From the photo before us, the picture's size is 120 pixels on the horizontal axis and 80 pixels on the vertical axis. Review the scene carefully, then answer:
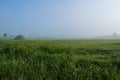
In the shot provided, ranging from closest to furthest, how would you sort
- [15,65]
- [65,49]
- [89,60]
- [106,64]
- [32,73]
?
[32,73]
[15,65]
[106,64]
[89,60]
[65,49]

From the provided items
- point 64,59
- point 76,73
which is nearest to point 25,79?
point 76,73

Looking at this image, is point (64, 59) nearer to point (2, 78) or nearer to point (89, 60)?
point (89, 60)

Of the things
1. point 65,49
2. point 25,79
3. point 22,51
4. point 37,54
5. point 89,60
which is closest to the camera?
point 25,79

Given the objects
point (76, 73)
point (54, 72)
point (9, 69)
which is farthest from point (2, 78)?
point (76, 73)

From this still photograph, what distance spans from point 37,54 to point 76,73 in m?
6.70

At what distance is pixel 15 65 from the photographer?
10.4 m

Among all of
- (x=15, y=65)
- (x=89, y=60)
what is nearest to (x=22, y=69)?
(x=15, y=65)

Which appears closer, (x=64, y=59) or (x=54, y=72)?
(x=54, y=72)

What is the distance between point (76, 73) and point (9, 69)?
131 inches

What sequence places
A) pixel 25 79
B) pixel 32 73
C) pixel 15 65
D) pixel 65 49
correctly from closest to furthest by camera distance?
pixel 25 79 → pixel 32 73 → pixel 15 65 → pixel 65 49

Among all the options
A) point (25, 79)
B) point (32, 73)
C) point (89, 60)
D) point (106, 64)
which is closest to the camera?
point (25, 79)

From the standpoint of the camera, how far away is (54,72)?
33.0 feet

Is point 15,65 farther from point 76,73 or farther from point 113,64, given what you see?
point 113,64

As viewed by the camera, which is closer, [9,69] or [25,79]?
[25,79]
